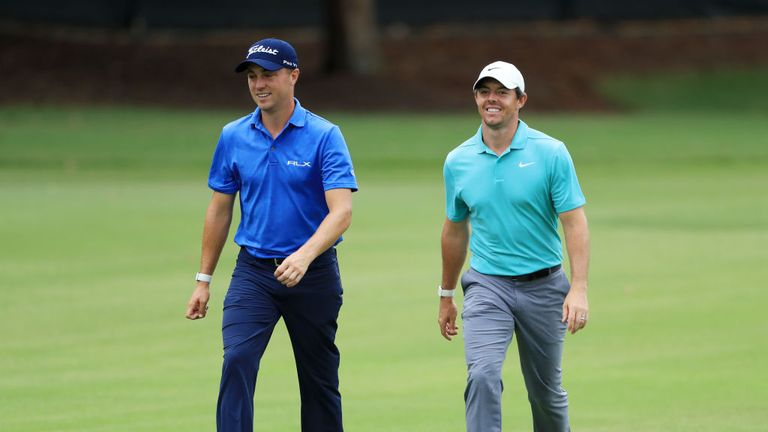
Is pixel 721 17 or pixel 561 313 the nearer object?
pixel 561 313

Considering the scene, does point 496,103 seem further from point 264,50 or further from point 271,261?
point 271,261

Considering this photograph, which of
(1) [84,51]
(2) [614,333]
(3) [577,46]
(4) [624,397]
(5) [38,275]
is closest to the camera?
(4) [624,397]

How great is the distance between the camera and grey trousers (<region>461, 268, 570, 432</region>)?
7438 millimetres

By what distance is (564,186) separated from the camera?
747cm

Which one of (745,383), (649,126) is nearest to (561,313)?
(745,383)

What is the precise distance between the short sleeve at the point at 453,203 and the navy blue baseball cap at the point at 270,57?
3.20ft

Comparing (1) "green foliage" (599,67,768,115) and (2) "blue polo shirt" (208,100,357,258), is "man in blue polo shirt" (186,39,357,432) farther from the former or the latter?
(1) "green foliage" (599,67,768,115)

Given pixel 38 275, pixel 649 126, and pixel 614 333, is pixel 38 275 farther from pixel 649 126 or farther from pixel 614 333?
pixel 649 126

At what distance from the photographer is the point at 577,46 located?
1735 inches

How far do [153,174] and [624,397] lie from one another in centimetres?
1814

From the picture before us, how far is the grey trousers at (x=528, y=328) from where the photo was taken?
744 centimetres

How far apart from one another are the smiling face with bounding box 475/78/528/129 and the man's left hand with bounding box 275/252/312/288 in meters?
1.16

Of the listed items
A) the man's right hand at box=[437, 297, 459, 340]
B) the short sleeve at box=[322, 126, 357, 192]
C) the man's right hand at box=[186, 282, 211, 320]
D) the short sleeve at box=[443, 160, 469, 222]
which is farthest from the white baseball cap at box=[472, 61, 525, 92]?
the man's right hand at box=[186, 282, 211, 320]

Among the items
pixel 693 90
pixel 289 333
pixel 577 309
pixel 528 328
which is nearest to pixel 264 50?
pixel 289 333
